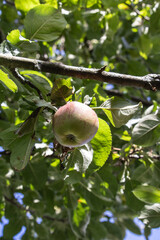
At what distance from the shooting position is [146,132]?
1419 mm

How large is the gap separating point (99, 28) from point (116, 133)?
5.04 ft

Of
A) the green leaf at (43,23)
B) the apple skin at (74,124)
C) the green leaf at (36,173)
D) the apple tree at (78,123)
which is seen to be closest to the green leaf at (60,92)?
the apple tree at (78,123)

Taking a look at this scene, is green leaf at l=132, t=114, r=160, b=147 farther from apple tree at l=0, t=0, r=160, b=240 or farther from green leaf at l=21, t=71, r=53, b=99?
green leaf at l=21, t=71, r=53, b=99

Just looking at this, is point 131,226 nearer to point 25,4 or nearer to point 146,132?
point 146,132

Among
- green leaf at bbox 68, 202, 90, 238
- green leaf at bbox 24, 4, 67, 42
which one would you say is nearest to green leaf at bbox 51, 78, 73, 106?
green leaf at bbox 24, 4, 67, 42

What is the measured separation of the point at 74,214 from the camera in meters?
2.31

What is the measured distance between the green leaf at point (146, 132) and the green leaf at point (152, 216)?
389mm

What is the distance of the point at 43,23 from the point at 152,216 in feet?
3.95

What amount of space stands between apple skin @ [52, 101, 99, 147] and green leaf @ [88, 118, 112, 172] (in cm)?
18

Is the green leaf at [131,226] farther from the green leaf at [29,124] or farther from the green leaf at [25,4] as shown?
the green leaf at [25,4]

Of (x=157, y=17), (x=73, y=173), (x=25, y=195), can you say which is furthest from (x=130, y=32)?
(x=73, y=173)

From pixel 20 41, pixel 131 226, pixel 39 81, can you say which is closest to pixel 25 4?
pixel 20 41

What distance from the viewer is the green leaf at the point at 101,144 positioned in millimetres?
1287

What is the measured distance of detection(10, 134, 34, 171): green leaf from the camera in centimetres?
124
